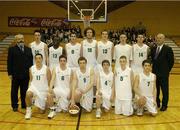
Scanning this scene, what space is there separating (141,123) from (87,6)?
553 inches

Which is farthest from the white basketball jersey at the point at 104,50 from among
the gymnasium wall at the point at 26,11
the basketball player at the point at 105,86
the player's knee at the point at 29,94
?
the gymnasium wall at the point at 26,11

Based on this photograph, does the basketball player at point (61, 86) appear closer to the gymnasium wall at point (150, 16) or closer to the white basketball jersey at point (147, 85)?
the white basketball jersey at point (147, 85)

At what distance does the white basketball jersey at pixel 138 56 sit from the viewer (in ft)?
26.2

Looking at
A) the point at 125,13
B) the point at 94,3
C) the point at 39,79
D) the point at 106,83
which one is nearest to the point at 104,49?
the point at 106,83

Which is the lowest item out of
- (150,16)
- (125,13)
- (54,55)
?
(54,55)

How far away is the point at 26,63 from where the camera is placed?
750 centimetres

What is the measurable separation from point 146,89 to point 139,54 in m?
1.01

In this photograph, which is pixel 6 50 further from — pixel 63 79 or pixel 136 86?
pixel 136 86

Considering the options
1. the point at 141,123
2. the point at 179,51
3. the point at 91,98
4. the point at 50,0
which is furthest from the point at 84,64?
the point at 50,0

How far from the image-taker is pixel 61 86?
747 cm

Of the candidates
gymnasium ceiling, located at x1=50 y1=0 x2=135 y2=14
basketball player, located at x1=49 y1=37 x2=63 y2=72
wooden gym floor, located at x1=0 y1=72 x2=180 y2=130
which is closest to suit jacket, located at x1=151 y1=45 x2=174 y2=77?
wooden gym floor, located at x1=0 y1=72 x2=180 y2=130

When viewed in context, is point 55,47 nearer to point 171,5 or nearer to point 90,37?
point 90,37

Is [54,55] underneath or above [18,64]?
above

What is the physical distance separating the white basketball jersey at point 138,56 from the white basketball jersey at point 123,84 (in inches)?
24.2
